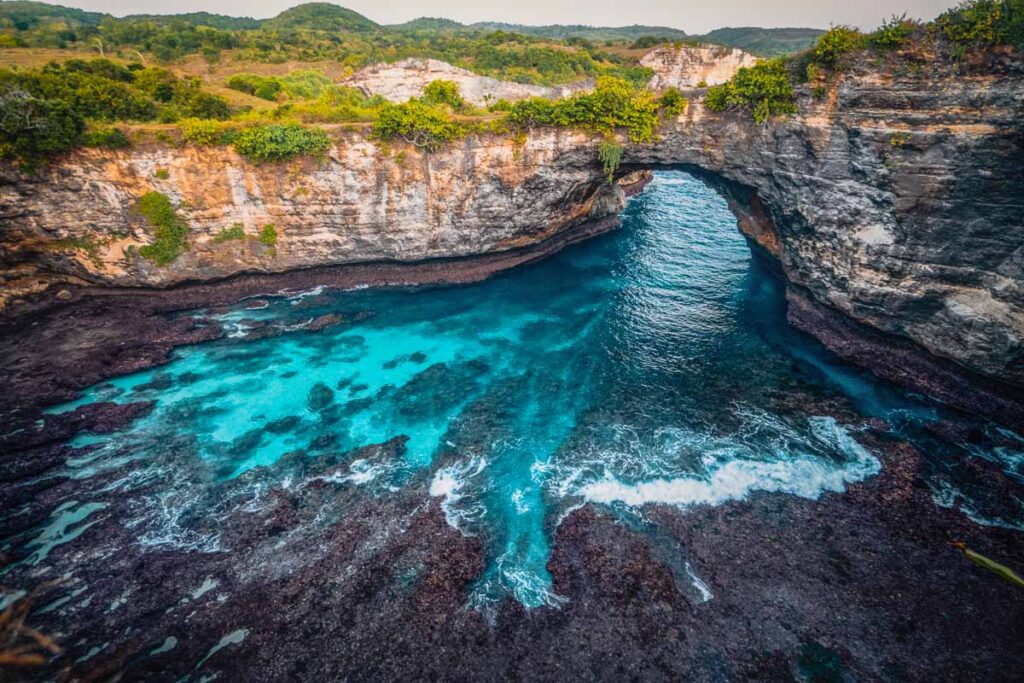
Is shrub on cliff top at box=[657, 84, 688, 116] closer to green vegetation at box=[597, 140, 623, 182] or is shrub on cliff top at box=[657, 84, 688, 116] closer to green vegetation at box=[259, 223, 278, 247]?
green vegetation at box=[597, 140, 623, 182]

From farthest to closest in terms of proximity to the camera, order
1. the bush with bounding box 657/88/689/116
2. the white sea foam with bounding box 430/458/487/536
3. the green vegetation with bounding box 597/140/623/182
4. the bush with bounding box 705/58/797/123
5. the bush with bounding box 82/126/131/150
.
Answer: the green vegetation with bounding box 597/140/623/182 → the bush with bounding box 657/88/689/116 → the bush with bounding box 82/126/131/150 → the bush with bounding box 705/58/797/123 → the white sea foam with bounding box 430/458/487/536

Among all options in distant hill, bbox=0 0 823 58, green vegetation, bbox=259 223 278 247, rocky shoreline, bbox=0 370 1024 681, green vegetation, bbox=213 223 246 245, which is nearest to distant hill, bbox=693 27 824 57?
distant hill, bbox=0 0 823 58

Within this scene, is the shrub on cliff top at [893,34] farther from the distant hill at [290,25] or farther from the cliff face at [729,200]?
the distant hill at [290,25]

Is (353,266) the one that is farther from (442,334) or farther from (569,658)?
(569,658)

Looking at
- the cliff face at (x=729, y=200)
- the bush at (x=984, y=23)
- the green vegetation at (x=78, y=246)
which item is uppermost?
the bush at (x=984, y=23)

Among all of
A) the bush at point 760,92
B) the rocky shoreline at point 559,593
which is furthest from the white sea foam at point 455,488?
the bush at point 760,92

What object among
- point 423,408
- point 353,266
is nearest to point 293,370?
point 423,408
